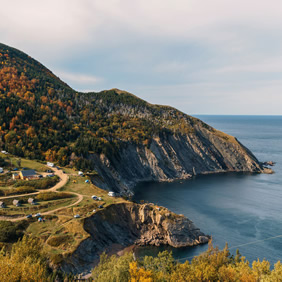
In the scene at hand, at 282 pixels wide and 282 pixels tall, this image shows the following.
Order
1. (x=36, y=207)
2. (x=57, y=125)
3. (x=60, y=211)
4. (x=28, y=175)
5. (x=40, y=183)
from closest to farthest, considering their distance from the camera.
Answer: (x=60, y=211), (x=36, y=207), (x=40, y=183), (x=28, y=175), (x=57, y=125)

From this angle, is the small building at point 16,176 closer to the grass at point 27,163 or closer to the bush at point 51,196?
the grass at point 27,163

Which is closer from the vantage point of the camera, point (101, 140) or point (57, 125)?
point (101, 140)

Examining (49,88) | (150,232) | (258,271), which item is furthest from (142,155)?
(258,271)

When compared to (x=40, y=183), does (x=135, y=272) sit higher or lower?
lower

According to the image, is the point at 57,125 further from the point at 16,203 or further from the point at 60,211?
the point at 60,211

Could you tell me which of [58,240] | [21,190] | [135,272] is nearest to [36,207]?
[21,190]

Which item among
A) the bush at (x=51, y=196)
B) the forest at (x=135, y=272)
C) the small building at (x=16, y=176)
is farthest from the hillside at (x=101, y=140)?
the forest at (x=135, y=272)

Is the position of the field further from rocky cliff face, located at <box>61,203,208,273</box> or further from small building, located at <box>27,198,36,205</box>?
rocky cliff face, located at <box>61,203,208,273</box>
